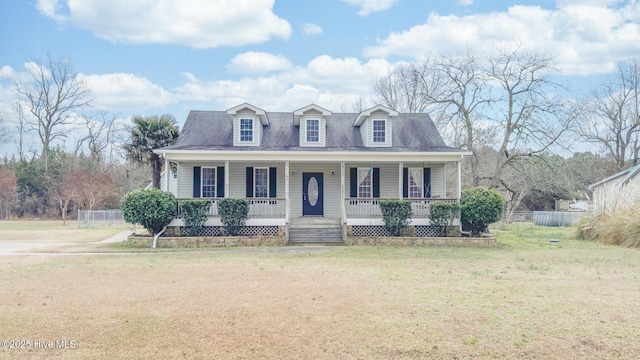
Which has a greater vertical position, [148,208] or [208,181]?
[208,181]

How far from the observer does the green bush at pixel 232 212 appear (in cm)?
1698

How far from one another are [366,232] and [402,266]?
259 inches

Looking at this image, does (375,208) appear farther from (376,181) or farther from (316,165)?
(316,165)

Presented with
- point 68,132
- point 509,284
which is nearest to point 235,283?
point 509,284

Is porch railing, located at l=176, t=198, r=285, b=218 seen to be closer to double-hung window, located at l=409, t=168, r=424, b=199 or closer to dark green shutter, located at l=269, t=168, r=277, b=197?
dark green shutter, located at l=269, t=168, r=277, b=197

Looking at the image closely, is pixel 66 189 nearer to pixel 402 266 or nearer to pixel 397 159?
pixel 397 159

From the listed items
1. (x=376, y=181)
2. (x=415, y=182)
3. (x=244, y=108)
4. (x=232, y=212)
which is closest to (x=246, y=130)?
(x=244, y=108)

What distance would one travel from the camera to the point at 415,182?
20.0m

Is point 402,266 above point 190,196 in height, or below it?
below

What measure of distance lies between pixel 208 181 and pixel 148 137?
5.42 metres

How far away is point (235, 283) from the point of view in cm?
897

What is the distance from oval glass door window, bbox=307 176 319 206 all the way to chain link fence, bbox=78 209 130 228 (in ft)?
48.3

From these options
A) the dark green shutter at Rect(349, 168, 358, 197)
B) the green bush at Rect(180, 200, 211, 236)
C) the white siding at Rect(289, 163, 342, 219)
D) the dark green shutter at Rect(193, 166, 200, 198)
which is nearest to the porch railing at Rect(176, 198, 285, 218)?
the green bush at Rect(180, 200, 211, 236)

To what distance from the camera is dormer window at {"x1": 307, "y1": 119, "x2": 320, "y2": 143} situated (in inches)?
785
